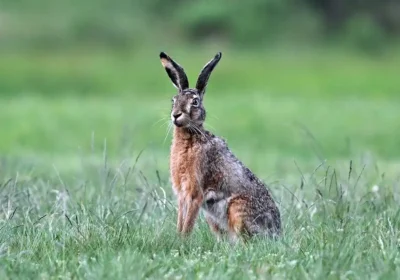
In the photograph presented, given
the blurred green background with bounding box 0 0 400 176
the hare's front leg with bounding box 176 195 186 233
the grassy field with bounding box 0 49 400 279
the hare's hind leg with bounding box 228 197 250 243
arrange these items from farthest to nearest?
the blurred green background with bounding box 0 0 400 176
the hare's front leg with bounding box 176 195 186 233
the hare's hind leg with bounding box 228 197 250 243
the grassy field with bounding box 0 49 400 279

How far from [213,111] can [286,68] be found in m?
11.8

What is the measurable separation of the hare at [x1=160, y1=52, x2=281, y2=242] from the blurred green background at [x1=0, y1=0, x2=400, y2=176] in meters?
6.66

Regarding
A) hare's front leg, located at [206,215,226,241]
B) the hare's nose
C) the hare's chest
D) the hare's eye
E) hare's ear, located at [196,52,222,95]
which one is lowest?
hare's front leg, located at [206,215,226,241]

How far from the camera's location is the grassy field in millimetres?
6336

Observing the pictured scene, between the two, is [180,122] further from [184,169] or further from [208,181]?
[208,181]

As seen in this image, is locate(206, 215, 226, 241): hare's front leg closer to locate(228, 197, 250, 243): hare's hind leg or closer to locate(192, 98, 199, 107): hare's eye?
locate(228, 197, 250, 243): hare's hind leg

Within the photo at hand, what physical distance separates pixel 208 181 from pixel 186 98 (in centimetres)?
62

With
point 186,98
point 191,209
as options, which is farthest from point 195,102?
point 191,209

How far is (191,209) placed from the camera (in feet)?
24.8

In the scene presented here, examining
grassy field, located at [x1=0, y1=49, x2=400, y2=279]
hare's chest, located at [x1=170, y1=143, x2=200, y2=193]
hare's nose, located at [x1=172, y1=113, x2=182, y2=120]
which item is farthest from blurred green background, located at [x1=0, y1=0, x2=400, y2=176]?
hare's nose, located at [x1=172, y1=113, x2=182, y2=120]

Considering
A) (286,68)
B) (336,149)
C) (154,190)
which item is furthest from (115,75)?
(154,190)

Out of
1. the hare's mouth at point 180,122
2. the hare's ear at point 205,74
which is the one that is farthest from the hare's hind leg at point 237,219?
the hare's ear at point 205,74

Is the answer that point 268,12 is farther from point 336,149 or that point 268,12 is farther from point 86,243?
point 86,243

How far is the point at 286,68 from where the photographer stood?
119 feet
